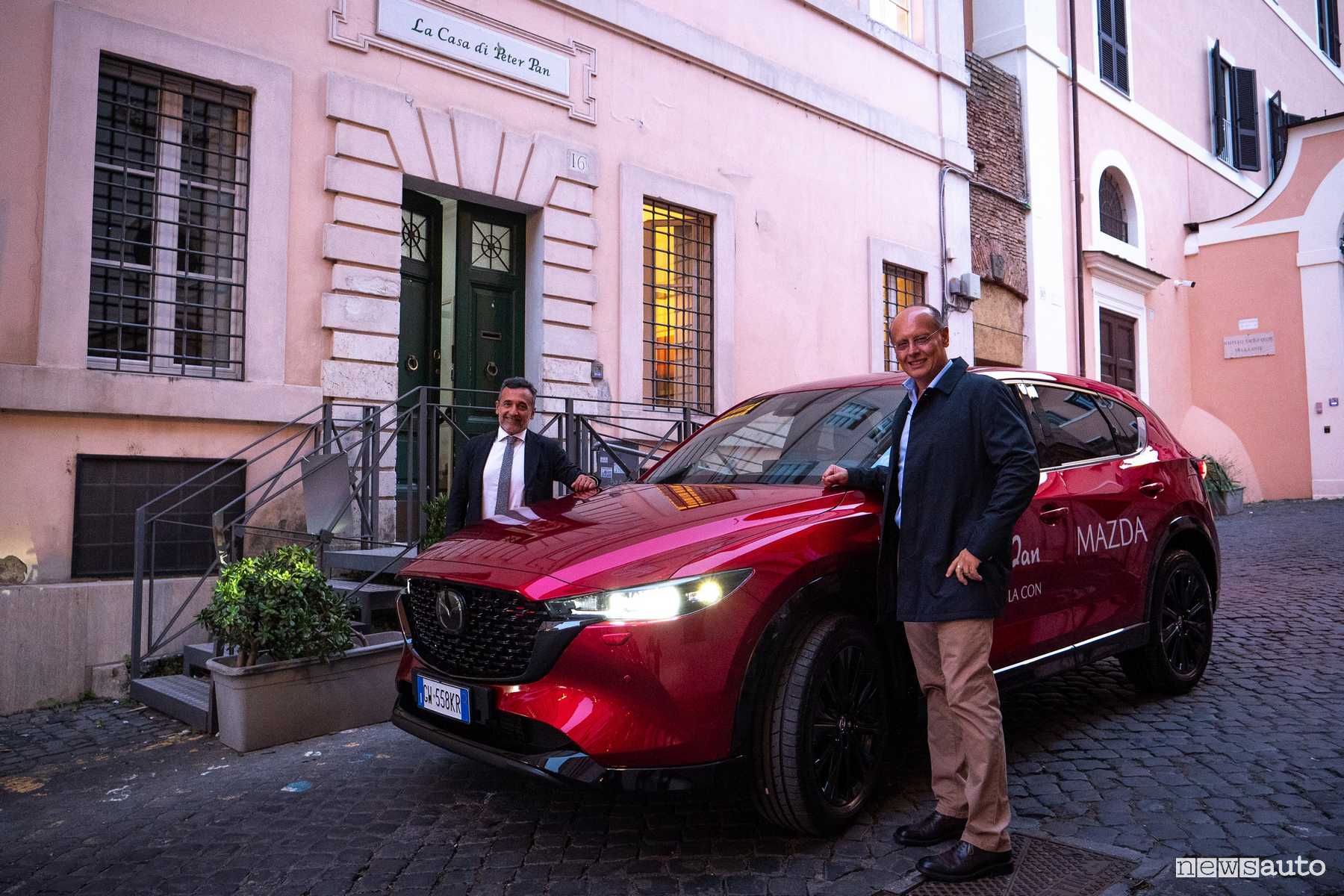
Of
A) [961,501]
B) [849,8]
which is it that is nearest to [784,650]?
[961,501]

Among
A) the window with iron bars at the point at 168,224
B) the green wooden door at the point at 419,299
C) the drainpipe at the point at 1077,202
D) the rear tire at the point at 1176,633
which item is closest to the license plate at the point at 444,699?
the rear tire at the point at 1176,633

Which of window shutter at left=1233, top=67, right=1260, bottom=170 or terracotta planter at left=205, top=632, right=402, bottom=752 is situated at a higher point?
window shutter at left=1233, top=67, right=1260, bottom=170

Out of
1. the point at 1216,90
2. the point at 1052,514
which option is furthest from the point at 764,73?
the point at 1216,90

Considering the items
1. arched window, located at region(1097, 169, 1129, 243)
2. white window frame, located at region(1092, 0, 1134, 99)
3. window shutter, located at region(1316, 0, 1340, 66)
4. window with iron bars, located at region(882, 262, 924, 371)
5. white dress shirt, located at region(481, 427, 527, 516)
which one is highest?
window shutter, located at region(1316, 0, 1340, 66)

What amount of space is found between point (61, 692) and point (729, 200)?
7.39 metres

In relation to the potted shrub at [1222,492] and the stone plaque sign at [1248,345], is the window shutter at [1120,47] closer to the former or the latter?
the stone plaque sign at [1248,345]

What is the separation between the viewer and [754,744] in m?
3.18

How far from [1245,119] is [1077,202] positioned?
30.2ft

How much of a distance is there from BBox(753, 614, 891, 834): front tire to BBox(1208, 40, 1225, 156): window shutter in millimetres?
21574

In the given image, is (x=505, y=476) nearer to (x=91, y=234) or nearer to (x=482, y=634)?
(x=482, y=634)

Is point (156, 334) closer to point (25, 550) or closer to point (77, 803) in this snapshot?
point (25, 550)

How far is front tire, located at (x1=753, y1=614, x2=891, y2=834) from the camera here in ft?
10.4

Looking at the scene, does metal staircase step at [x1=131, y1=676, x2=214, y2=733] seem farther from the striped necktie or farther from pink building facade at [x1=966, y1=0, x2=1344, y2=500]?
pink building facade at [x1=966, y1=0, x2=1344, y2=500]

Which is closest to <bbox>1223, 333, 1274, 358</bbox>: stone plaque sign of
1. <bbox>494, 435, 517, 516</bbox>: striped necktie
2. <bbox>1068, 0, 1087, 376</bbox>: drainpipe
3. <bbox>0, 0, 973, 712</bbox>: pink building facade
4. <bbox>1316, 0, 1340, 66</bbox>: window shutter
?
<bbox>1068, 0, 1087, 376</bbox>: drainpipe
